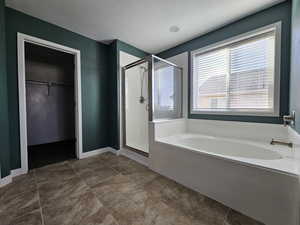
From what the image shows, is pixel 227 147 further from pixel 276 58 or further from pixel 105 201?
pixel 105 201

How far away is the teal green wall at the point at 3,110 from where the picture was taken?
1.59 m

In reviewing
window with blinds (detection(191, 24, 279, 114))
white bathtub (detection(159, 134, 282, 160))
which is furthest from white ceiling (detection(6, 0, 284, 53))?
white bathtub (detection(159, 134, 282, 160))

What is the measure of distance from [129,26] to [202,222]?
9.48ft

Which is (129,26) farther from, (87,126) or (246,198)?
(246,198)

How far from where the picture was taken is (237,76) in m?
2.12

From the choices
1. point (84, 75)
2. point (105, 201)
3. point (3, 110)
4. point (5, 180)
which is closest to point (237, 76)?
point (105, 201)

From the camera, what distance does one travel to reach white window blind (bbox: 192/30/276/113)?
1.85 meters

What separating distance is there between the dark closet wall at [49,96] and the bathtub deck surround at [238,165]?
315 centimetres

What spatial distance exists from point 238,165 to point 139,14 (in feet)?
7.88

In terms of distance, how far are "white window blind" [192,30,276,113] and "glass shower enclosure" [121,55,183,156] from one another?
442mm

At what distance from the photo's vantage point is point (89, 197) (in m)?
1.41

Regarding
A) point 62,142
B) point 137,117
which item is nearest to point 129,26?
point 137,117

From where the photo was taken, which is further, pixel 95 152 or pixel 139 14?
pixel 95 152

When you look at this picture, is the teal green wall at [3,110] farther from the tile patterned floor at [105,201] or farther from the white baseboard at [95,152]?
the white baseboard at [95,152]
